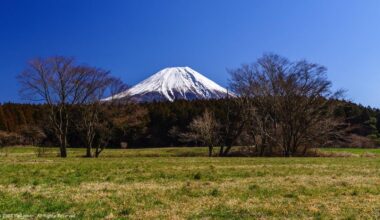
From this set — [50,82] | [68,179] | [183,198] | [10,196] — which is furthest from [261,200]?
[50,82]

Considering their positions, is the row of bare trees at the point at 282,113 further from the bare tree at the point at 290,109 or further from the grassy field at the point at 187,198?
the grassy field at the point at 187,198

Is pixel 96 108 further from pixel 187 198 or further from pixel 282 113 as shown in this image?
pixel 187 198

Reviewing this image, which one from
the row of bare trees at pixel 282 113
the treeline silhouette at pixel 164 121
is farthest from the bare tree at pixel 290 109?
the treeline silhouette at pixel 164 121

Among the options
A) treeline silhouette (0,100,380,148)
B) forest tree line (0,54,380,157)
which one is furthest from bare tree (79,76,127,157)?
treeline silhouette (0,100,380,148)

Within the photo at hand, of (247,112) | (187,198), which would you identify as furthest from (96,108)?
(187,198)

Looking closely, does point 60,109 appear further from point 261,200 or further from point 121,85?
point 261,200

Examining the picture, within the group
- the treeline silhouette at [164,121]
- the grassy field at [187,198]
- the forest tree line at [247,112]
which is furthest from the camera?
the treeline silhouette at [164,121]

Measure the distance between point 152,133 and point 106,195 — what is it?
88.2 metres

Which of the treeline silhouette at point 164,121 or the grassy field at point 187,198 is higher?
the treeline silhouette at point 164,121

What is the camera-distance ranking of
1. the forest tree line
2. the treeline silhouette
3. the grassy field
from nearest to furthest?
the grassy field
the forest tree line
the treeline silhouette

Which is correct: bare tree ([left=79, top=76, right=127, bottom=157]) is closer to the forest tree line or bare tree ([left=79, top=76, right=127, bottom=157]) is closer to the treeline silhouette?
the forest tree line

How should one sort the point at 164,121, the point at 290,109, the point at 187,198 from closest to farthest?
the point at 187,198
the point at 290,109
the point at 164,121

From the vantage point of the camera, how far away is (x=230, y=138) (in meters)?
58.4

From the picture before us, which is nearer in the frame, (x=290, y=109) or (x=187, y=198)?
(x=187, y=198)
